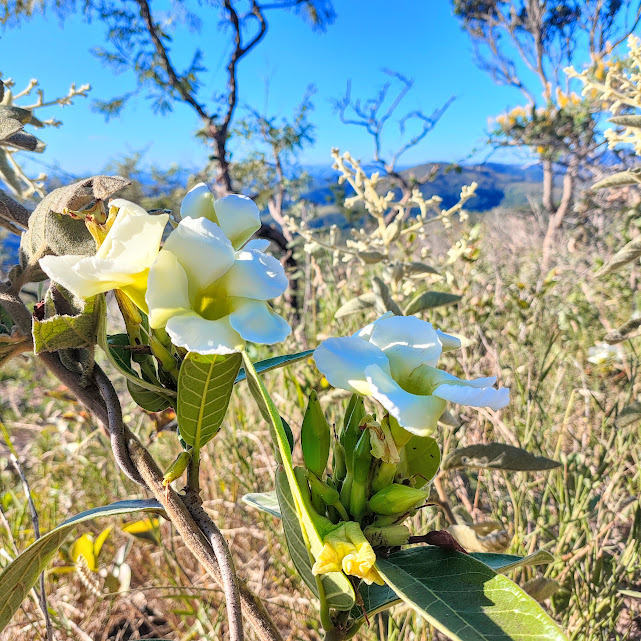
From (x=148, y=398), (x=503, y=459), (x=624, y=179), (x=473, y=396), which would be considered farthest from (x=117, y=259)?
(x=624, y=179)

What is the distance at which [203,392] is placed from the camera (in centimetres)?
29

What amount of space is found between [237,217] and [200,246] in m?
0.06

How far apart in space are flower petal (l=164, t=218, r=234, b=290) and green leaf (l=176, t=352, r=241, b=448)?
0.06 meters

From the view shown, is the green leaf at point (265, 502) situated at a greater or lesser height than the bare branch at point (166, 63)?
lesser

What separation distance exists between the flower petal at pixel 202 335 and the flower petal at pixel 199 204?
3.7 inches

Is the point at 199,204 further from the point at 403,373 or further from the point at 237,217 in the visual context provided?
the point at 403,373

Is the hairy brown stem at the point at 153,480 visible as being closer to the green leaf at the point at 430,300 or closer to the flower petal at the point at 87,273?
the flower petal at the point at 87,273

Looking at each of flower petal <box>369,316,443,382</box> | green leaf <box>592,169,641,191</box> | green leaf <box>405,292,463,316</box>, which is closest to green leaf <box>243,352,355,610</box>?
flower petal <box>369,316,443,382</box>

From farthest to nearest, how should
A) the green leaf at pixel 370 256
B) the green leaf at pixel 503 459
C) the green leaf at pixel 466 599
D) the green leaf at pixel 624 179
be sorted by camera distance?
the green leaf at pixel 370 256, the green leaf at pixel 624 179, the green leaf at pixel 503 459, the green leaf at pixel 466 599

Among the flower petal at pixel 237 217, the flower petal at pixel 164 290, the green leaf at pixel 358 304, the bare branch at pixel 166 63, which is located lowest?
the flower petal at pixel 164 290

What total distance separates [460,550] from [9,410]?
13.1ft

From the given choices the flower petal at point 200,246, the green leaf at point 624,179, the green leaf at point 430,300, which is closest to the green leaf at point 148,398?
the flower petal at point 200,246

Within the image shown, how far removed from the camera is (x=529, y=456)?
638mm

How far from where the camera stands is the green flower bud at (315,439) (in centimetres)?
34
